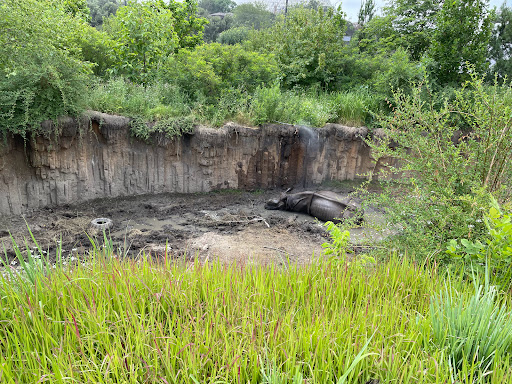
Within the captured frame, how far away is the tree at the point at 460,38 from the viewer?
990 centimetres

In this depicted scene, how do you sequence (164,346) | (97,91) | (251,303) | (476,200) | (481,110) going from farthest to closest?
1. (97,91)
2. (481,110)
3. (476,200)
4. (251,303)
5. (164,346)

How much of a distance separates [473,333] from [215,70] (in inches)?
346

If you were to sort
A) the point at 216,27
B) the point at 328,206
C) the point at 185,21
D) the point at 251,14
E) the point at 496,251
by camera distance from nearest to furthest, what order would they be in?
the point at 496,251 → the point at 328,206 → the point at 185,21 → the point at 216,27 → the point at 251,14

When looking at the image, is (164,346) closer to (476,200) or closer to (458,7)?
(476,200)

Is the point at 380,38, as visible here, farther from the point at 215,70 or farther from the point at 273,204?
the point at 273,204

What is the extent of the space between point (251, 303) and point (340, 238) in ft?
3.32

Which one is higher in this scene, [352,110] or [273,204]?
[352,110]

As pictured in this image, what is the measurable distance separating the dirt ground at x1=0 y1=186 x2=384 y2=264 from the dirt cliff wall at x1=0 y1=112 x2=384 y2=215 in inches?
12.8

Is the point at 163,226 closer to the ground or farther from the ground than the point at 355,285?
closer to the ground

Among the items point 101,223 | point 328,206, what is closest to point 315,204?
point 328,206

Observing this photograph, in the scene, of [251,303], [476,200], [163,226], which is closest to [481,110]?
[476,200]

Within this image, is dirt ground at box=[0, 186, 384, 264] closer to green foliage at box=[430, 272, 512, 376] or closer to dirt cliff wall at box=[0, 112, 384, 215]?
dirt cliff wall at box=[0, 112, 384, 215]

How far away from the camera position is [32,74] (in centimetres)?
619

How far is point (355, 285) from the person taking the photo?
8.55 ft
